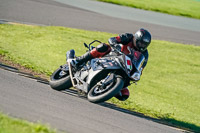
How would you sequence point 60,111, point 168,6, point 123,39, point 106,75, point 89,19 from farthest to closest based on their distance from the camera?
point 168,6 < point 89,19 < point 123,39 < point 106,75 < point 60,111

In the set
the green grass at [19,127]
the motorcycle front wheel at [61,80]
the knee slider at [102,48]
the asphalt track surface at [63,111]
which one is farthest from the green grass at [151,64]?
→ the green grass at [19,127]

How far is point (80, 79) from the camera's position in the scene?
23.9 feet

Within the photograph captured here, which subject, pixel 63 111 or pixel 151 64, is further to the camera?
pixel 151 64

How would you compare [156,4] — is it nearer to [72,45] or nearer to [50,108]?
[72,45]

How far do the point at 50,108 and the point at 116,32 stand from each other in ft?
41.2

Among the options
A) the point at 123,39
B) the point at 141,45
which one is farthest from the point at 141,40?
the point at 123,39

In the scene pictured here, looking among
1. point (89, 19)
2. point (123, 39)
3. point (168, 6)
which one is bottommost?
point (89, 19)

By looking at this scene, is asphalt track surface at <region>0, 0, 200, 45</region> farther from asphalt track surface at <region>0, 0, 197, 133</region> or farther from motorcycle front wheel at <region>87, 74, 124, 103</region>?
motorcycle front wheel at <region>87, 74, 124, 103</region>

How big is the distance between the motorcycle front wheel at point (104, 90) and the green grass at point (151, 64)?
1883 millimetres

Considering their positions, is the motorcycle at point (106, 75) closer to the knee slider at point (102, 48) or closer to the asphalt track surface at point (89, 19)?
the knee slider at point (102, 48)

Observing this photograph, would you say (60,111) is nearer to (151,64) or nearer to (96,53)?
(96,53)

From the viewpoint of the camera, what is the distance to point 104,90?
21.6 ft

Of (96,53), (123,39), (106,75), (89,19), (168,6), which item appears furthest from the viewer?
(168,6)

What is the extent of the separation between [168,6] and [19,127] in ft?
72.8
